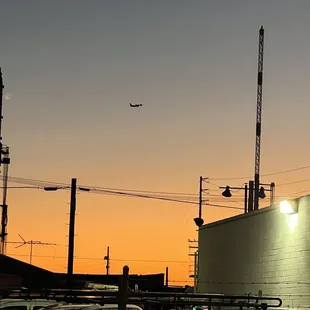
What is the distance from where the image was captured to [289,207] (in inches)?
914

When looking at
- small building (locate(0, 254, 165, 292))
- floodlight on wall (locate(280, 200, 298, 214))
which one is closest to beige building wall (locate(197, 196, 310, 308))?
floodlight on wall (locate(280, 200, 298, 214))

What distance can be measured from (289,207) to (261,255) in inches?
123

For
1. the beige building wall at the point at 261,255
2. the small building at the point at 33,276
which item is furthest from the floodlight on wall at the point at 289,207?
the small building at the point at 33,276

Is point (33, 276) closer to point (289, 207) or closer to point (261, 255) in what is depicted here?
point (261, 255)

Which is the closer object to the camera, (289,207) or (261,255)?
(289,207)

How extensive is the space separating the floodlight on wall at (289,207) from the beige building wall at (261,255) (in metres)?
0.17

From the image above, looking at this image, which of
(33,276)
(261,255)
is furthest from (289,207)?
(33,276)

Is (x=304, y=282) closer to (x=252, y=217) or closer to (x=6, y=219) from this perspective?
(x=252, y=217)

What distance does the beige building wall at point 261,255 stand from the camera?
2236cm

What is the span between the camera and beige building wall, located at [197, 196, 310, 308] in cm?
2236

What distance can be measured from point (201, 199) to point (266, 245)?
2668 centimetres

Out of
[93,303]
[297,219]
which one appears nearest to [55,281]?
[297,219]

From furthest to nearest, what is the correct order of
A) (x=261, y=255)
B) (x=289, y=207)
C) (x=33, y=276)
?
(x=33, y=276) < (x=261, y=255) < (x=289, y=207)

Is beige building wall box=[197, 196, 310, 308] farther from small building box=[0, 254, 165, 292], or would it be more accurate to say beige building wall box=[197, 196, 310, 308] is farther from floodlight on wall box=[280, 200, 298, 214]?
small building box=[0, 254, 165, 292]
